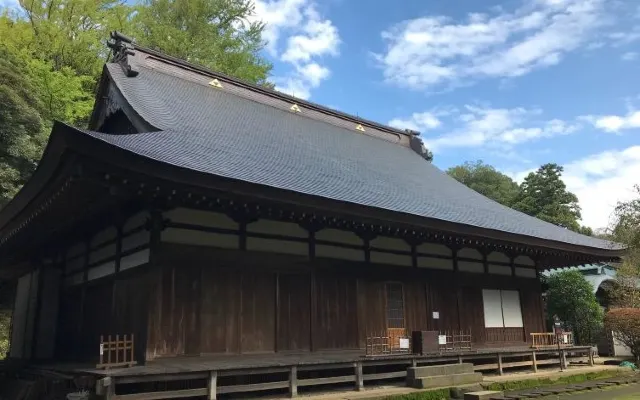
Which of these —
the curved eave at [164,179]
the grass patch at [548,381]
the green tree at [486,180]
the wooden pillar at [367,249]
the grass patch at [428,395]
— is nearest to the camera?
the curved eave at [164,179]

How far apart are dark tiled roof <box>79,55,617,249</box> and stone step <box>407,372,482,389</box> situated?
125 inches

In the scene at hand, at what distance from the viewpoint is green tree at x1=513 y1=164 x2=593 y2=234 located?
3569 centimetres

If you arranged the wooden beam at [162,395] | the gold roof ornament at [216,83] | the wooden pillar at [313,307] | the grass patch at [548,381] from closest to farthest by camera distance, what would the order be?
the wooden beam at [162,395]
the wooden pillar at [313,307]
the grass patch at [548,381]
the gold roof ornament at [216,83]

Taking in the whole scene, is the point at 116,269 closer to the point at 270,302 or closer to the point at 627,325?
the point at 270,302

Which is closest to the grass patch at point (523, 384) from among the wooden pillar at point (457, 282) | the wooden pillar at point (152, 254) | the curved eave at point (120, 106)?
the wooden pillar at point (457, 282)

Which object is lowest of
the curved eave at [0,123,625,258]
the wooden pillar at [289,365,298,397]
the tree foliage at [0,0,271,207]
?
the wooden pillar at [289,365,298,397]

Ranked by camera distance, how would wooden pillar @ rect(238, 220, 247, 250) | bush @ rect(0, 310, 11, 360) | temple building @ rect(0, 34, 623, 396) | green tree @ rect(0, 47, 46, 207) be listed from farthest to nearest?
green tree @ rect(0, 47, 46, 207) → bush @ rect(0, 310, 11, 360) → wooden pillar @ rect(238, 220, 247, 250) → temple building @ rect(0, 34, 623, 396)

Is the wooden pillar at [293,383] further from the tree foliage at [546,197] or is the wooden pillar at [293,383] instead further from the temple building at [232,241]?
the tree foliage at [546,197]

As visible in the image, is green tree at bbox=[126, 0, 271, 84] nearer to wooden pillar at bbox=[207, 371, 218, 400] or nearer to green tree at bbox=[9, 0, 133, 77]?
green tree at bbox=[9, 0, 133, 77]

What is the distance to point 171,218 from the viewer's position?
28.7 feet

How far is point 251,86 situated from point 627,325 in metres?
14.4

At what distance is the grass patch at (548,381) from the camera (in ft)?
34.5

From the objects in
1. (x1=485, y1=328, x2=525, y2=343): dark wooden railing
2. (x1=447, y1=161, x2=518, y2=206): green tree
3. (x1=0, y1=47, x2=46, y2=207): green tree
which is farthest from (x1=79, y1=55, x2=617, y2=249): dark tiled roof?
(x1=447, y1=161, x2=518, y2=206): green tree

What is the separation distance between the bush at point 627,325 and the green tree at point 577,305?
111 inches
